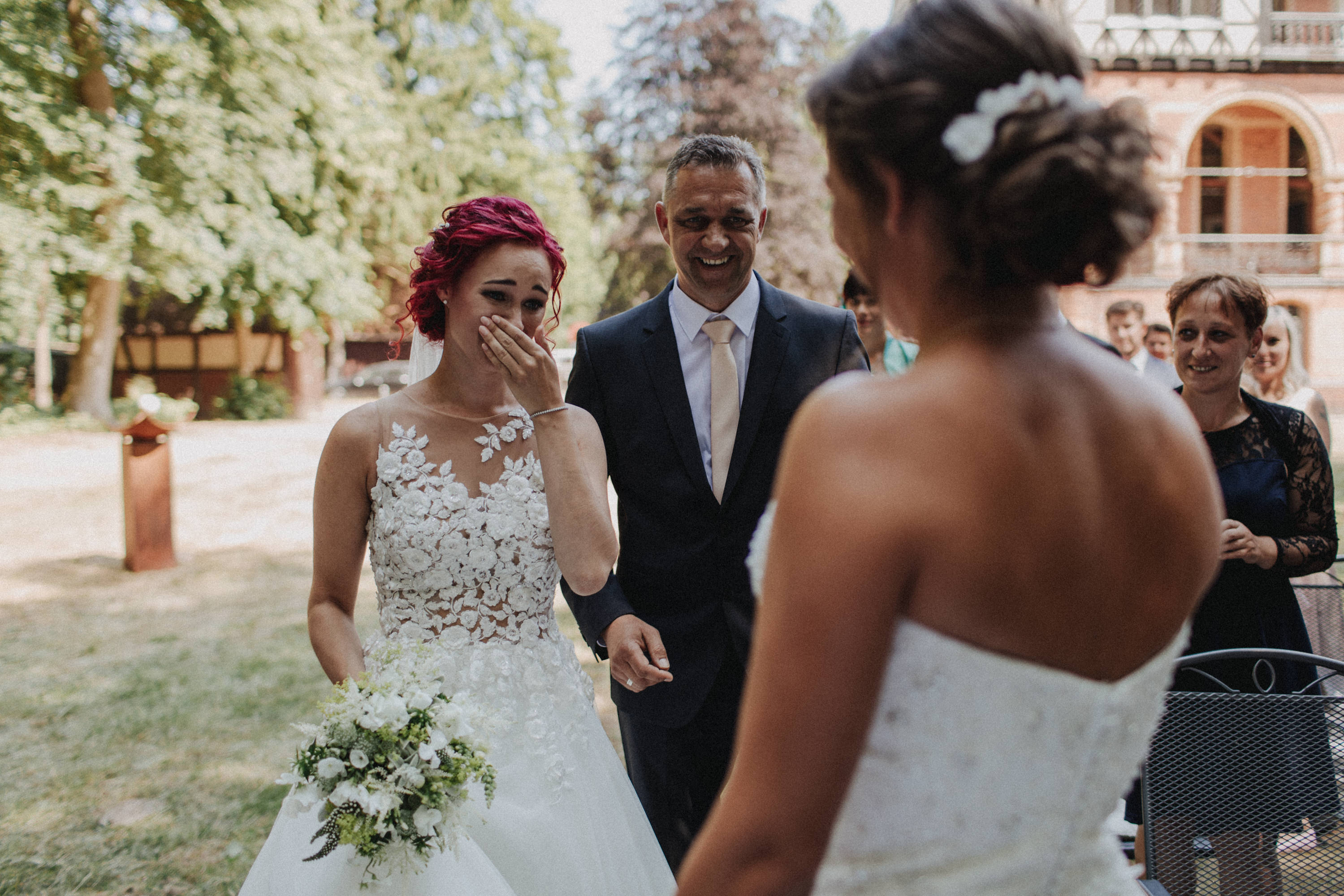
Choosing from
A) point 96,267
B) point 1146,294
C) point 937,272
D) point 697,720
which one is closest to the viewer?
point 937,272

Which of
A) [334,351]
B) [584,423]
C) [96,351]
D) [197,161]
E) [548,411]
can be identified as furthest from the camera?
[334,351]

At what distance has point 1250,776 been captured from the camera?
221 cm

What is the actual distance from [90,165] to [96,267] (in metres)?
1.78

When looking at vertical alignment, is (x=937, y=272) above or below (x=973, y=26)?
below

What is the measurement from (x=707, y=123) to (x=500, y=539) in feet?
81.1

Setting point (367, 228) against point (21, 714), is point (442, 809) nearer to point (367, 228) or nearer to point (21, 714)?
point (21, 714)

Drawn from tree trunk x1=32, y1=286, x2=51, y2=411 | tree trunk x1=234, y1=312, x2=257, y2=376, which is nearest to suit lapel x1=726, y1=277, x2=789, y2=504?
tree trunk x1=32, y1=286, x2=51, y2=411

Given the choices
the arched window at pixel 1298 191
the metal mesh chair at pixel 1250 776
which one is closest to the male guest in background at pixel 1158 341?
the metal mesh chair at pixel 1250 776

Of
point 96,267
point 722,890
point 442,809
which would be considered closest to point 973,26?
point 722,890

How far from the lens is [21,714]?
5.63m

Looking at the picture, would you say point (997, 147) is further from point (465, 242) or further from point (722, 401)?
point (722, 401)

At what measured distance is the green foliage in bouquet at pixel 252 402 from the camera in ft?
73.5

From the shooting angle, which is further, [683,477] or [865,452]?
[683,477]

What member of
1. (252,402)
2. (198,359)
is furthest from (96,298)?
(198,359)
